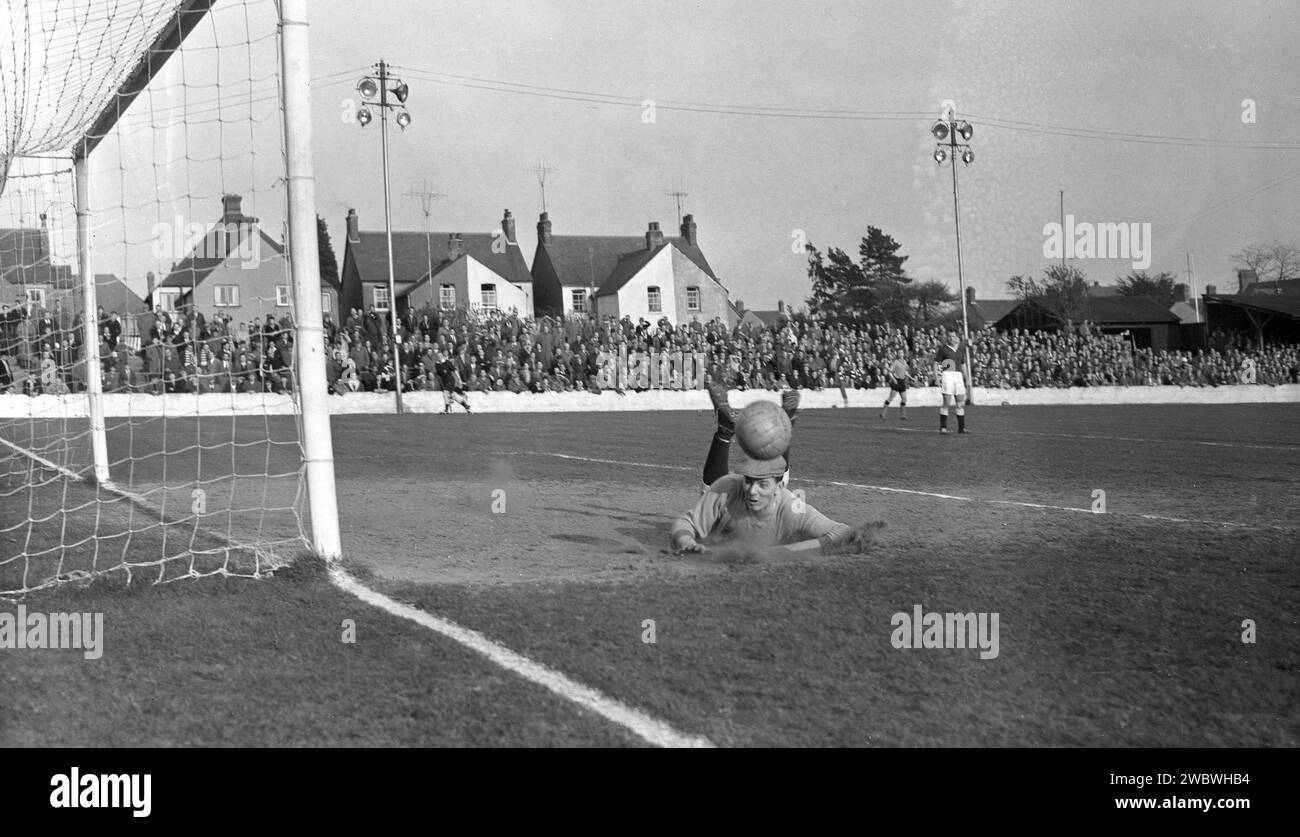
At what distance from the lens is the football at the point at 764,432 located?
764 centimetres

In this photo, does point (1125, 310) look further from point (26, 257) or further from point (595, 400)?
point (26, 257)

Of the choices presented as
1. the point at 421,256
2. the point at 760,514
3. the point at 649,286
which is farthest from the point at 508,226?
the point at 760,514

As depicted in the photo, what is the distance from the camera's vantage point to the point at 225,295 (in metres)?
39.6

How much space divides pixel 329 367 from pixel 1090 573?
27804mm

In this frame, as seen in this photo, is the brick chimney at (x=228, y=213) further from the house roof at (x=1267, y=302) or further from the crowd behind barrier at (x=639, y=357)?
the house roof at (x=1267, y=302)

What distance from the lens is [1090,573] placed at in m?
7.09

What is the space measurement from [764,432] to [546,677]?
341 centimetres

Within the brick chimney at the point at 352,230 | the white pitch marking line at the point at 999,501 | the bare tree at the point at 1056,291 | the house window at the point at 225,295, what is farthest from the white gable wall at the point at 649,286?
the white pitch marking line at the point at 999,501

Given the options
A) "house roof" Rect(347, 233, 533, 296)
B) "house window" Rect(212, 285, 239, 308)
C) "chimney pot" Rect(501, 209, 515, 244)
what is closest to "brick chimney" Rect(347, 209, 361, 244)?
"house roof" Rect(347, 233, 533, 296)

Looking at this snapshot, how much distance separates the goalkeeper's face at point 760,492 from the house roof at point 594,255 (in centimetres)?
5783

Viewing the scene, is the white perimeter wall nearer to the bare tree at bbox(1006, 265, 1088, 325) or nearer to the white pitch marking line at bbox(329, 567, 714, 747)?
the bare tree at bbox(1006, 265, 1088, 325)

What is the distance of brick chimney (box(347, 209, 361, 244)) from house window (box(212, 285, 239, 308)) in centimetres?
2897

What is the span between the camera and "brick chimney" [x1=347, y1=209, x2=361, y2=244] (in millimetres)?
69037

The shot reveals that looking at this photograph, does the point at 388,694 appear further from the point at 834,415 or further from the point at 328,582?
the point at 834,415
